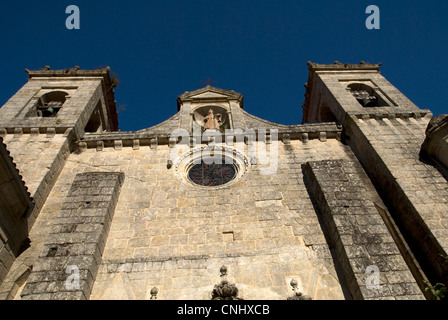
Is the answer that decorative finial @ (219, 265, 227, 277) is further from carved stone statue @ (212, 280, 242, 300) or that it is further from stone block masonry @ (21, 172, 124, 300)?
stone block masonry @ (21, 172, 124, 300)

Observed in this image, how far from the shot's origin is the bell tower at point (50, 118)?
24.8 feet

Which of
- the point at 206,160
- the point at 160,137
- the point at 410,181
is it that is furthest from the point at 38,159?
the point at 410,181

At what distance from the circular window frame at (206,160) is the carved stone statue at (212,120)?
2255 mm

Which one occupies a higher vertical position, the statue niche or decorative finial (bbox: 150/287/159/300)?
the statue niche

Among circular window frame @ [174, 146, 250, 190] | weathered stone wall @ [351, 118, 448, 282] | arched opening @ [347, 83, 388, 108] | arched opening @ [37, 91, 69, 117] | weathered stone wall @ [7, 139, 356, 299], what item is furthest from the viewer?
arched opening @ [347, 83, 388, 108]

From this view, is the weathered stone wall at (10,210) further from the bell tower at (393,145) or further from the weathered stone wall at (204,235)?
the bell tower at (393,145)

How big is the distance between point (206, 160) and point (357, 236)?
4320 millimetres

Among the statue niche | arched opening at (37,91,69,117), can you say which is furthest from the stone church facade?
the statue niche

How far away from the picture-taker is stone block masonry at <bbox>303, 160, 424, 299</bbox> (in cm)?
491

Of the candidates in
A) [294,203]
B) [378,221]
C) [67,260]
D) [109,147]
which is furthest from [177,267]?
[109,147]

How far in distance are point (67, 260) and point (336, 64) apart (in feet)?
36.9

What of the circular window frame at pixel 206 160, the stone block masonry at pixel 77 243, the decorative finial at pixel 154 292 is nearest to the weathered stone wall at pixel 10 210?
the stone block masonry at pixel 77 243

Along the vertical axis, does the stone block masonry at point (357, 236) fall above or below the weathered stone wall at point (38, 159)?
below

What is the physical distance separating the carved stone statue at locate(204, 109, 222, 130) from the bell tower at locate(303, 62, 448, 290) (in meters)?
3.72
